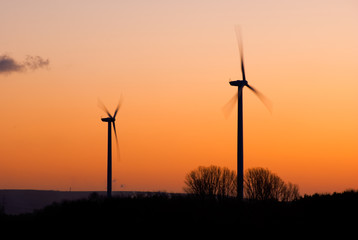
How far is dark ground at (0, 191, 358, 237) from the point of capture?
84.0 meters

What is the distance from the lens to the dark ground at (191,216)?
84000 mm

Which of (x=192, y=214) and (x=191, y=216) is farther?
(x=192, y=214)

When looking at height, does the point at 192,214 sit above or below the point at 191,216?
above

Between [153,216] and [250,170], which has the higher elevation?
[250,170]

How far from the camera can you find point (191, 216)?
290 ft

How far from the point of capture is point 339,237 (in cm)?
7856

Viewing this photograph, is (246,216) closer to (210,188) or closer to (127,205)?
(127,205)

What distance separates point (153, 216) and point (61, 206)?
743 inches

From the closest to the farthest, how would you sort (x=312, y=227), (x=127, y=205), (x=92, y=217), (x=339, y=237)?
1. (x=339, y=237)
2. (x=312, y=227)
3. (x=92, y=217)
4. (x=127, y=205)

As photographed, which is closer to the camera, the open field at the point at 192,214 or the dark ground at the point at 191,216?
the dark ground at the point at 191,216

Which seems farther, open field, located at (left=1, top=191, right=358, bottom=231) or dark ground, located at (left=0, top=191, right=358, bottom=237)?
open field, located at (left=1, top=191, right=358, bottom=231)

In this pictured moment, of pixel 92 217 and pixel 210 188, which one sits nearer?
pixel 92 217

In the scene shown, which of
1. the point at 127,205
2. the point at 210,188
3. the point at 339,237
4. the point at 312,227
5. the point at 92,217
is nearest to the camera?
the point at 339,237

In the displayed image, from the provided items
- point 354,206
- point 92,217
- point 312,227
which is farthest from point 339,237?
point 92,217
